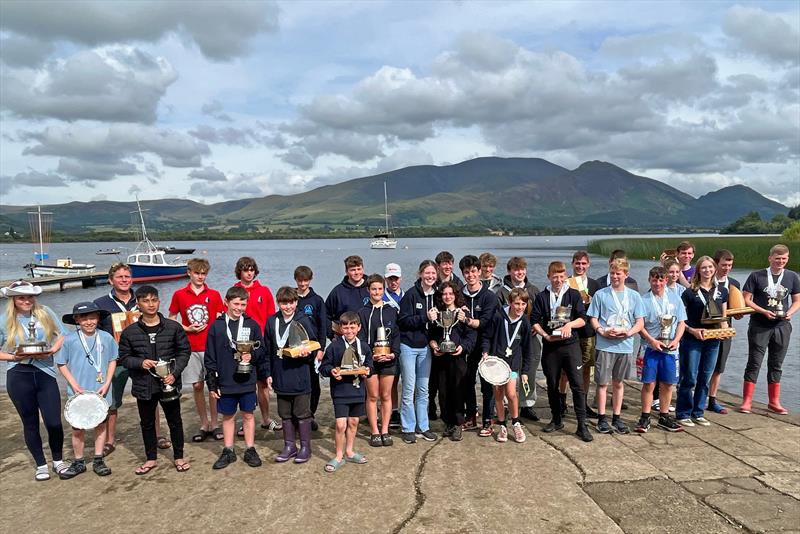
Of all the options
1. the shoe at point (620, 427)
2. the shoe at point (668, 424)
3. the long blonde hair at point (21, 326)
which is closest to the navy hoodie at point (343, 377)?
the long blonde hair at point (21, 326)

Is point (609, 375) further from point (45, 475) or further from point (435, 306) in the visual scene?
point (45, 475)

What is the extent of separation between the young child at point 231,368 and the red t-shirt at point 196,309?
73cm

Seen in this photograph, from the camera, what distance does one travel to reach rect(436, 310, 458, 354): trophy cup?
18.9 ft

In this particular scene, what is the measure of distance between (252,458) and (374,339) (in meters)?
1.79

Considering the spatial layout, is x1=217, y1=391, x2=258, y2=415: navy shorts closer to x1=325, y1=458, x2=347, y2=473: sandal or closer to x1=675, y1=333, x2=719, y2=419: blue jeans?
x1=325, y1=458, x2=347, y2=473: sandal

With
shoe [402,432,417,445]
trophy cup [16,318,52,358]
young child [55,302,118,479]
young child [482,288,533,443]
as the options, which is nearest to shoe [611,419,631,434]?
young child [482,288,533,443]

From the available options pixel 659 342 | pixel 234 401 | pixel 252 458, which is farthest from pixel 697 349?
pixel 234 401

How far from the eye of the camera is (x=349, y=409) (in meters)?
5.45

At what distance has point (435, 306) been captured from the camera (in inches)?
239

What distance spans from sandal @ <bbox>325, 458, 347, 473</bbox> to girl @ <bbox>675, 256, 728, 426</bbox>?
4.32 meters

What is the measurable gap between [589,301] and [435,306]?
2.12 m

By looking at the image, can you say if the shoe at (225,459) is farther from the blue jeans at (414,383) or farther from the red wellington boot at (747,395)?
the red wellington boot at (747,395)

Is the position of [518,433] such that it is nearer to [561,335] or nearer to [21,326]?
[561,335]

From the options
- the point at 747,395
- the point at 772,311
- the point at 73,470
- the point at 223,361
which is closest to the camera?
the point at 73,470
